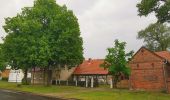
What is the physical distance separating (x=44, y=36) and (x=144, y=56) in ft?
62.6

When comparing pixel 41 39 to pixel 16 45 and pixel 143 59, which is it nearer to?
pixel 16 45

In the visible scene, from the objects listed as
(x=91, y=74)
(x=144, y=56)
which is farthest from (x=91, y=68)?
(x=144, y=56)

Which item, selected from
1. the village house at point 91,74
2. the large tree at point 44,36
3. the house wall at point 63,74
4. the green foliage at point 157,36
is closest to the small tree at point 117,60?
the large tree at point 44,36

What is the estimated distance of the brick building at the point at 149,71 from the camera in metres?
48.4

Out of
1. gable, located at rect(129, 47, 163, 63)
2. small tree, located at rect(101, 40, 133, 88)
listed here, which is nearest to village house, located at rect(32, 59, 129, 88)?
A: gable, located at rect(129, 47, 163, 63)

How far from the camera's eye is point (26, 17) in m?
62.6

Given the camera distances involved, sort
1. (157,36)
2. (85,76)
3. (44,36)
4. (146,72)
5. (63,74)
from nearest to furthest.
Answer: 1. (146,72)
2. (44,36)
3. (85,76)
4. (63,74)
5. (157,36)

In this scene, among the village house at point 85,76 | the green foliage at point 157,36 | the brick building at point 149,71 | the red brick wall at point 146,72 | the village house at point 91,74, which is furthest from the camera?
the green foliage at point 157,36

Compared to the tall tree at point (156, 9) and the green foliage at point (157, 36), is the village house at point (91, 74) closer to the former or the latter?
the green foliage at point (157, 36)

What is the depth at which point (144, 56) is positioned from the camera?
50.9 meters

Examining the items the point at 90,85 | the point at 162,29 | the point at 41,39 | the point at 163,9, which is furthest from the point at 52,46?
the point at 162,29

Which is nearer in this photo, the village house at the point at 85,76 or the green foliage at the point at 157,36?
the village house at the point at 85,76

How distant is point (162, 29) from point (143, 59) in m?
34.4

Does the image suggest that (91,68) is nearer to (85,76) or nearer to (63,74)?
(85,76)
